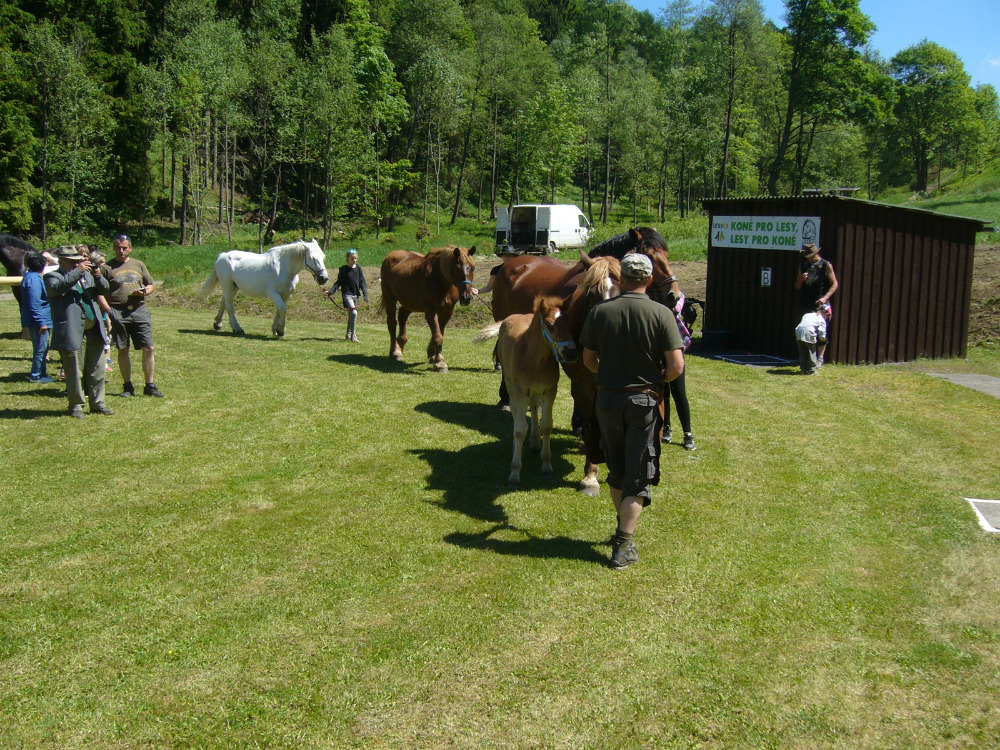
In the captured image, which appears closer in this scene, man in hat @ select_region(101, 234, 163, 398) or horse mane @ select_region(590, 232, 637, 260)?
horse mane @ select_region(590, 232, 637, 260)

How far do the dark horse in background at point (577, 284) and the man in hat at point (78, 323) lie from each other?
4.83 m

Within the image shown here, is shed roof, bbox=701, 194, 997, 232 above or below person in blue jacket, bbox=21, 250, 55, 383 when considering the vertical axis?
above

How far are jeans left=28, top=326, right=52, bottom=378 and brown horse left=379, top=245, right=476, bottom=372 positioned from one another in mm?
5077

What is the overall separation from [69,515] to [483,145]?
5388 cm

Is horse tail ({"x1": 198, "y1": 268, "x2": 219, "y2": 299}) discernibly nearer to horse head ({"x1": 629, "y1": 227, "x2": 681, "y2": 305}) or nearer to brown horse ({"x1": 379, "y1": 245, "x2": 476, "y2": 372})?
brown horse ({"x1": 379, "y1": 245, "x2": 476, "y2": 372})

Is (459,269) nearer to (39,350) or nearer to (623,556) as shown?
(39,350)

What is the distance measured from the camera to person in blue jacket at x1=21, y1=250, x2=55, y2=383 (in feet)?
35.3

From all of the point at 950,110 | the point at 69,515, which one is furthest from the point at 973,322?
the point at 950,110

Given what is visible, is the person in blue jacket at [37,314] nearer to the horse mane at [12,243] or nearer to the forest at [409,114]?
the horse mane at [12,243]

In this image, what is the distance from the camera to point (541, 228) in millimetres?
37219

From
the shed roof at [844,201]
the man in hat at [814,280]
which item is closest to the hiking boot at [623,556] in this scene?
the man in hat at [814,280]

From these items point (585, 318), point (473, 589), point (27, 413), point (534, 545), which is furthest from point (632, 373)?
point (27, 413)

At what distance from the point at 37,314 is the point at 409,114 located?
43661mm

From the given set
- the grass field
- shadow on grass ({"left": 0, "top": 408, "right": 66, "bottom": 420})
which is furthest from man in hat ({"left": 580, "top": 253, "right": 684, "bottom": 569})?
shadow on grass ({"left": 0, "top": 408, "right": 66, "bottom": 420})
